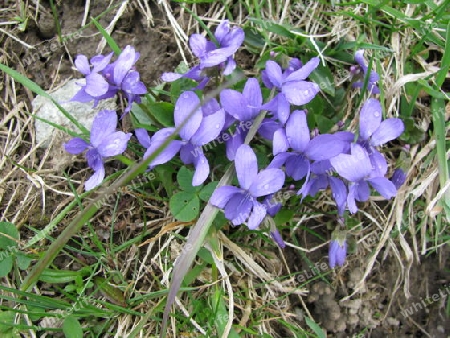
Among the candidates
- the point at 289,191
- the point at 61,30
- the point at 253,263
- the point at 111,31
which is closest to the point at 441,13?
the point at 289,191

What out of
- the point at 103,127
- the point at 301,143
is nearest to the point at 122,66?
the point at 103,127

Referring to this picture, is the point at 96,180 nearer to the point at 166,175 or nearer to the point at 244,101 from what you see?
the point at 166,175

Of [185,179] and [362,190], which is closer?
[362,190]

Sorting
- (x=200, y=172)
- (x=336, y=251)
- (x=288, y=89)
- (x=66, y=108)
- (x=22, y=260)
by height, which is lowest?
(x=22, y=260)

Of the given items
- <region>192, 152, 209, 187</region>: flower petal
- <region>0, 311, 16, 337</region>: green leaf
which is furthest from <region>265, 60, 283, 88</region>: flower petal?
<region>0, 311, 16, 337</region>: green leaf

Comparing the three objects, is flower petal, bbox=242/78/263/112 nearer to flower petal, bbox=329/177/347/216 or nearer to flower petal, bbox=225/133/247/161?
flower petal, bbox=225/133/247/161
